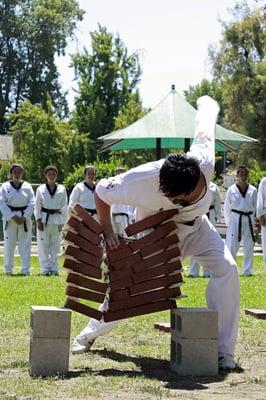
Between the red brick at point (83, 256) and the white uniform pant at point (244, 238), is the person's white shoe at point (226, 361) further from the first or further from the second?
the white uniform pant at point (244, 238)

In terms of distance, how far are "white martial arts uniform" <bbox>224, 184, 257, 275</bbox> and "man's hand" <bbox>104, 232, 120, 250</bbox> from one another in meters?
11.4

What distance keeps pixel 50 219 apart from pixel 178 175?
462 inches

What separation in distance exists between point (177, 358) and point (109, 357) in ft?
2.47

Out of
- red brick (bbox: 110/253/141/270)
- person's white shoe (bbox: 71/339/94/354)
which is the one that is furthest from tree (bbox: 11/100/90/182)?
red brick (bbox: 110/253/141/270)

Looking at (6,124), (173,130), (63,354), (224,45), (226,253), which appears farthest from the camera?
(6,124)

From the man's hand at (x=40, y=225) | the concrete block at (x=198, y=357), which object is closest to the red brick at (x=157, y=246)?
the concrete block at (x=198, y=357)

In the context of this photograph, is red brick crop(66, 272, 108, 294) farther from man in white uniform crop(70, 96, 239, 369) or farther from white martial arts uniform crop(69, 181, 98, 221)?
white martial arts uniform crop(69, 181, 98, 221)

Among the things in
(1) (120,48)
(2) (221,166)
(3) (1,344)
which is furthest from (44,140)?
(3) (1,344)

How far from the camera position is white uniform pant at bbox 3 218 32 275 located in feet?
60.0

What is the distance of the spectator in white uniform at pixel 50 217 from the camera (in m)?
18.0

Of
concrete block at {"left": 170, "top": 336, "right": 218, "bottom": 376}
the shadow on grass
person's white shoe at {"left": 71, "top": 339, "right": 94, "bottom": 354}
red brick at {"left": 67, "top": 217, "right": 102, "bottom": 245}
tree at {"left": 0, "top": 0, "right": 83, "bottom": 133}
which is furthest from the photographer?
tree at {"left": 0, "top": 0, "right": 83, "bottom": 133}

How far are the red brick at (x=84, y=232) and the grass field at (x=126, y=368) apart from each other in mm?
959

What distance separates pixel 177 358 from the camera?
7098 mm

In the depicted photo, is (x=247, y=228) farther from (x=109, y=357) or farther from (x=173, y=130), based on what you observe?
(x=109, y=357)
